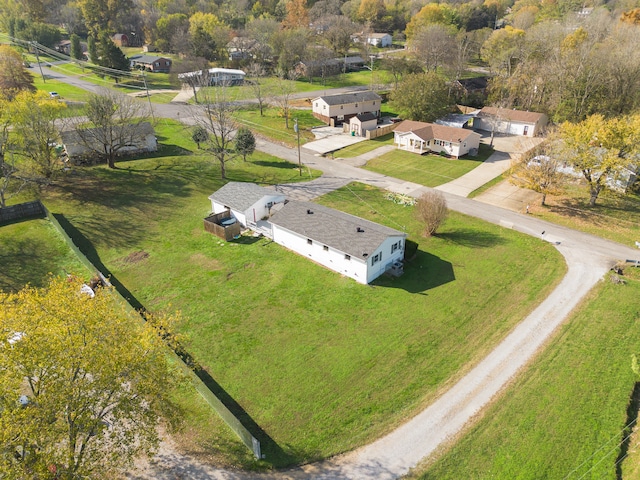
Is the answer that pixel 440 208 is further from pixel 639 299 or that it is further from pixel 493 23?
pixel 493 23

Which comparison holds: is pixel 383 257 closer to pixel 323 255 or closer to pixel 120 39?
pixel 323 255

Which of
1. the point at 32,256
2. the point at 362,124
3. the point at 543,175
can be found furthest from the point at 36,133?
the point at 543,175

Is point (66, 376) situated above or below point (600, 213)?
above

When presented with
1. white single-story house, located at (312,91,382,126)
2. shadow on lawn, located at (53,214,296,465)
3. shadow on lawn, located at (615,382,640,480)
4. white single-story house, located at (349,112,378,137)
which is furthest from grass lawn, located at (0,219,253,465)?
white single-story house, located at (312,91,382,126)

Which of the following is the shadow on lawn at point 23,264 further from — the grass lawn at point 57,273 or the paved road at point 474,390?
the paved road at point 474,390

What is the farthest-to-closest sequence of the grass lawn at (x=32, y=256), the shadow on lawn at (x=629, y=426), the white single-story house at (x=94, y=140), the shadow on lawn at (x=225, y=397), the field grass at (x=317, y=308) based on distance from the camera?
the white single-story house at (x=94, y=140)
the grass lawn at (x=32, y=256)
the field grass at (x=317, y=308)
the shadow on lawn at (x=225, y=397)
the shadow on lawn at (x=629, y=426)

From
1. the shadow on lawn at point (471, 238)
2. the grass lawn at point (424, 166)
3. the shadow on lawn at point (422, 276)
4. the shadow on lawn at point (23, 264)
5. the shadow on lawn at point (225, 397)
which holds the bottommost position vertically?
the shadow on lawn at point (225, 397)

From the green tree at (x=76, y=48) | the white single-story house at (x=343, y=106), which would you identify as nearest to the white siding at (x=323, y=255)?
the white single-story house at (x=343, y=106)
